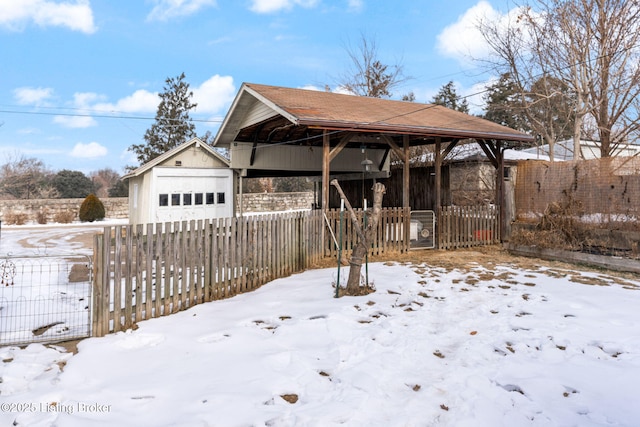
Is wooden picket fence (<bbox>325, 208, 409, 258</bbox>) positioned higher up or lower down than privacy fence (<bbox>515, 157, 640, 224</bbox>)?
lower down

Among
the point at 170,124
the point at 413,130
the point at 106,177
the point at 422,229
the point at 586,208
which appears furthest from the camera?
the point at 106,177

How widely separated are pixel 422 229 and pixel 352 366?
7253mm

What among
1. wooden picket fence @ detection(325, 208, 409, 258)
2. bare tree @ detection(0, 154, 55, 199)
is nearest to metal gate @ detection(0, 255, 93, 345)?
wooden picket fence @ detection(325, 208, 409, 258)

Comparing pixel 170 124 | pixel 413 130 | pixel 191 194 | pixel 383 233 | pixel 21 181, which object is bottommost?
pixel 383 233

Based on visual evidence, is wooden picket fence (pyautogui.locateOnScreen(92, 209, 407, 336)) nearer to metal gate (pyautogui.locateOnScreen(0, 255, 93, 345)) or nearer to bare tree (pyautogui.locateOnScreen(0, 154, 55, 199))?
metal gate (pyautogui.locateOnScreen(0, 255, 93, 345))

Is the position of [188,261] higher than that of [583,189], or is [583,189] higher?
[583,189]

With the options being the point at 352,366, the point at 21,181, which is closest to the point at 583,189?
the point at 352,366

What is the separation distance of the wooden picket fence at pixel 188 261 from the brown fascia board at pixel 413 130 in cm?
196

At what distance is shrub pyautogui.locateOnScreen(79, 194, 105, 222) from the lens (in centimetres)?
2315

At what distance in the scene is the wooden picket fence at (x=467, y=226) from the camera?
10016mm

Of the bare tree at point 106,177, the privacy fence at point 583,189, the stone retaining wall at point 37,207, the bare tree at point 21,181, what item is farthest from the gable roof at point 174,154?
the bare tree at point 106,177

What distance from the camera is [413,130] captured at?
9.22m

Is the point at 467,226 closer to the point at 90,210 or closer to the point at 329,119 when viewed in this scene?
the point at 329,119

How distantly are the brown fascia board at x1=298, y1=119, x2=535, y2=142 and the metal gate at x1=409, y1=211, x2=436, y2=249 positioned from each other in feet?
6.91
